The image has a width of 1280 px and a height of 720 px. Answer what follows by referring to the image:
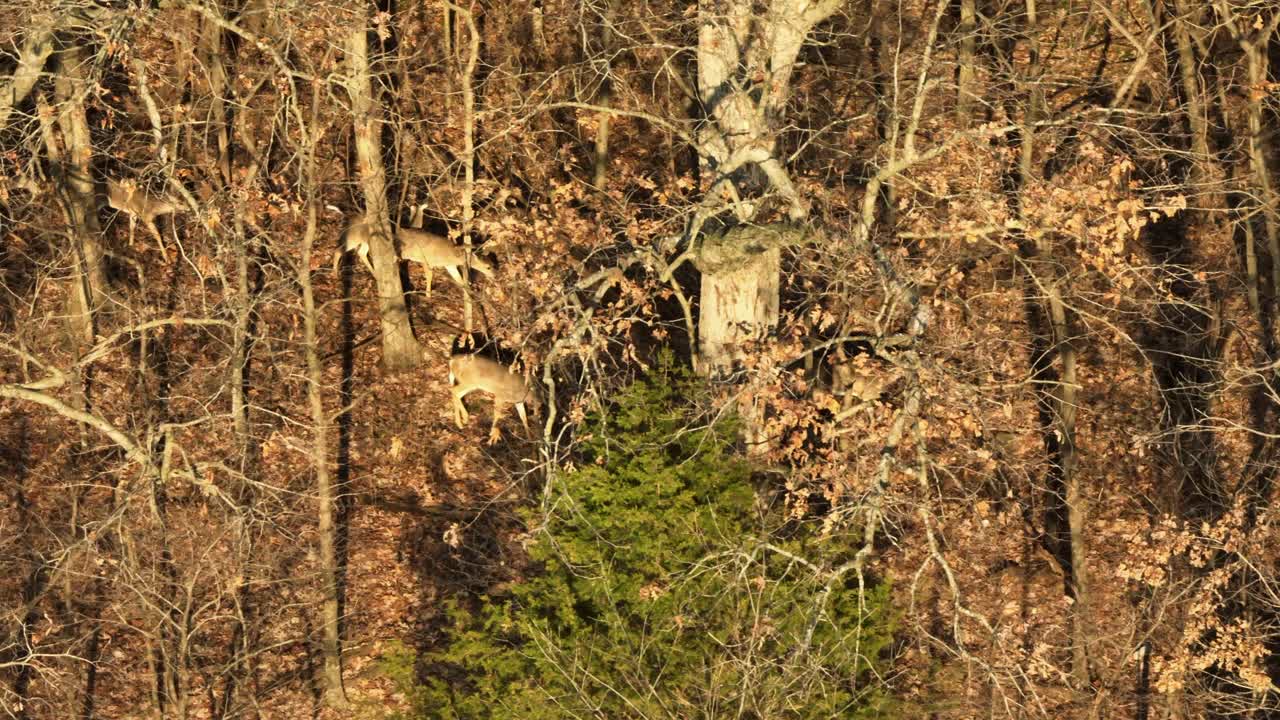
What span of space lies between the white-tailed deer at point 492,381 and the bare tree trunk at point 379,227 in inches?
52.9

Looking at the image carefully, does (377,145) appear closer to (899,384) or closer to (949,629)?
(899,384)

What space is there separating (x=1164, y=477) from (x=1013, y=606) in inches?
104

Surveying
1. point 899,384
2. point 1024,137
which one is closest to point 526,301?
point 899,384

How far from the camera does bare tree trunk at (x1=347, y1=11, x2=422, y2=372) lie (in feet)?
57.4

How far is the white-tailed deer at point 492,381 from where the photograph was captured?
18.3m

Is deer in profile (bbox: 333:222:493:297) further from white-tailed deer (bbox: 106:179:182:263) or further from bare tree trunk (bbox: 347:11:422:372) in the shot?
white-tailed deer (bbox: 106:179:182:263)

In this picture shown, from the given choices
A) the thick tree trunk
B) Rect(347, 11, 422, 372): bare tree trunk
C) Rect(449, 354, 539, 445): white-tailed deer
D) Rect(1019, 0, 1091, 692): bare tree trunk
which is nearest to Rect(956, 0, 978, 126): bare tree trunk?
Rect(1019, 0, 1091, 692): bare tree trunk

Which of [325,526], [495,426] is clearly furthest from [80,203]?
[495,426]

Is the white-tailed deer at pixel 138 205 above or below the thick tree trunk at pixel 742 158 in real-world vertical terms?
below

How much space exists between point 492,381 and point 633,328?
2851 mm

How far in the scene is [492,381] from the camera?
18328 mm

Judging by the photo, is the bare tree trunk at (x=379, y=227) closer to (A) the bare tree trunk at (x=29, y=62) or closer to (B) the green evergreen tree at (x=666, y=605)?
(A) the bare tree trunk at (x=29, y=62)

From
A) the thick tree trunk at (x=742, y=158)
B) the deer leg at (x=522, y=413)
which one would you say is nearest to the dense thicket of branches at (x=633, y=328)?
the thick tree trunk at (x=742, y=158)

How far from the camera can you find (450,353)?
19.6 metres
